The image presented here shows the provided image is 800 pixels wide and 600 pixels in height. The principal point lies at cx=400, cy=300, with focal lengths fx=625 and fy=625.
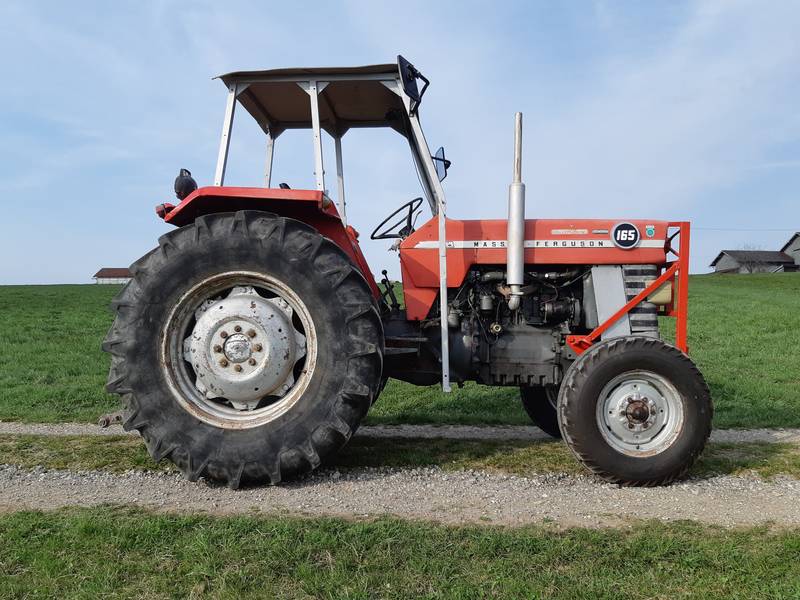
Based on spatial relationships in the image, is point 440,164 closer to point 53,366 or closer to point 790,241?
point 53,366

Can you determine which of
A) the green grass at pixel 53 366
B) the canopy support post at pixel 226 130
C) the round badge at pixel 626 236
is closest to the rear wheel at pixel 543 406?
the round badge at pixel 626 236

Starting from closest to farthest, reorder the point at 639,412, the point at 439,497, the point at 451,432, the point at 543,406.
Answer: the point at 439,497
the point at 639,412
the point at 543,406
the point at 451,432

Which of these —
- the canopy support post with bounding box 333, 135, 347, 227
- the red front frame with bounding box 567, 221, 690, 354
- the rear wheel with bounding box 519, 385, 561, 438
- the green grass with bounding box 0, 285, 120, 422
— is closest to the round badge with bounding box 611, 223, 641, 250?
the red front frame with bounding box 567, 221, 690, 354

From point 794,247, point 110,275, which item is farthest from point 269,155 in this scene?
point 794,247

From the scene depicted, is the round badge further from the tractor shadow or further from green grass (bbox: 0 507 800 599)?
green grass (bbox: 0 507 800 599)

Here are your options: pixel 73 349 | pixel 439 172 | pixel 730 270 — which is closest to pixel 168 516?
pixel 439 172

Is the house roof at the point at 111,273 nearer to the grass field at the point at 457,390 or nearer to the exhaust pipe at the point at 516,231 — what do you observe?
the grass field at the point at 457,390

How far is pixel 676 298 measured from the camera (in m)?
4.81

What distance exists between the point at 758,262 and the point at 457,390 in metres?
72.1

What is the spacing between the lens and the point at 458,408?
295 inches

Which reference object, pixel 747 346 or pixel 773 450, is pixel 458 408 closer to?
pixel 773 450

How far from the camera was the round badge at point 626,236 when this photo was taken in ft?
15.9

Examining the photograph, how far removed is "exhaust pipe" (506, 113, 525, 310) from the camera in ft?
14.8

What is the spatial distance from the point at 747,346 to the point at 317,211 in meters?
11.1
